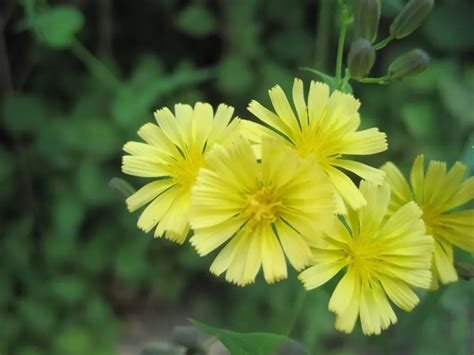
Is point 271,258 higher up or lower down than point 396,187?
lower down

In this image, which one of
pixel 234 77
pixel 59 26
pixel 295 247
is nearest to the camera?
pixel 295 247

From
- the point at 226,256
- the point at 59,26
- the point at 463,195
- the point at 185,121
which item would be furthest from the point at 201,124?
the point at 59,26

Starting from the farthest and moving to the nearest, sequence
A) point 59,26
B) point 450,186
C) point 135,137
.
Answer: point 135,137
point 59,26
point 450,186

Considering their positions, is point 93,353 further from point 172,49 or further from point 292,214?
point 292,214

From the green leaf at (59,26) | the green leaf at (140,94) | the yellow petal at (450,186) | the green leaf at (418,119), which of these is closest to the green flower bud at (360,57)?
the yellow petal at (450,186)

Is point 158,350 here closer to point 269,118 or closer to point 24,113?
point 269,118

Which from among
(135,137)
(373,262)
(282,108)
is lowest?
(373,262)

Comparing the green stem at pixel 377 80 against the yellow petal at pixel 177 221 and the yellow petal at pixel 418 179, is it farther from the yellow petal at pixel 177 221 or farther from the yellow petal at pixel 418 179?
the yellow petal at pixel 177 221
